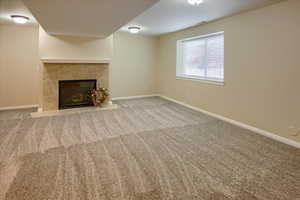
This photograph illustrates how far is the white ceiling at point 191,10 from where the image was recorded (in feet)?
10.2

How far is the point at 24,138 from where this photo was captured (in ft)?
10.4

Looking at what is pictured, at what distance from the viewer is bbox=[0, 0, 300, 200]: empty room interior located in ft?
6.73

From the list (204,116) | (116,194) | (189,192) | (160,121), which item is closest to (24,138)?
(116,194)

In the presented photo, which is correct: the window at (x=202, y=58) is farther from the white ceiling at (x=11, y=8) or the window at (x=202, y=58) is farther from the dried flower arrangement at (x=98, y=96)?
the white ceiling at (x=11, y=8)

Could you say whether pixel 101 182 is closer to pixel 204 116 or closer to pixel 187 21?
pixel 204 116

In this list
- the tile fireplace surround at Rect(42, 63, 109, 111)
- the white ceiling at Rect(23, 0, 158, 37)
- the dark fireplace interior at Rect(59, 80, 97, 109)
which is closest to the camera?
the white ceiling at Rect(23, 0, 158, 37)

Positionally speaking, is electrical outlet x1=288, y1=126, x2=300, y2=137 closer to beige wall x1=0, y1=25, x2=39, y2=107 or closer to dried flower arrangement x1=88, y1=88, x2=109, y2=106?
dried flower arrangement x1=88, y1=88, x2=109, y2=106

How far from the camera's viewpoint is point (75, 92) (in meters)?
5.37

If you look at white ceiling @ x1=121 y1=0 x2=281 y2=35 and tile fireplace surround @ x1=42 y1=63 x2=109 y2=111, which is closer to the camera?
white ceiling @ x1=121 y1=0 x2=281 y2=35

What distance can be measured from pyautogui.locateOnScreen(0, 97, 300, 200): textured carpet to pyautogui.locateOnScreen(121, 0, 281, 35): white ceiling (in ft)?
7.42

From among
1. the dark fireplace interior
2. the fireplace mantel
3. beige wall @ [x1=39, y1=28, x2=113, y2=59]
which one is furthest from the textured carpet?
beige wall @ [x1=39, y1=28, x2=113, y2=59]

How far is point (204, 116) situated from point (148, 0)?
10.2 ft

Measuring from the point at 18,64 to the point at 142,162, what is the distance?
4798 mm

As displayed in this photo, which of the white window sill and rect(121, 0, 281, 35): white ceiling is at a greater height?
rect(121, 0, 281, 35): white ceiling
